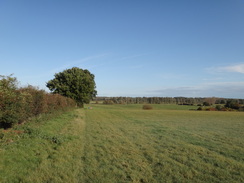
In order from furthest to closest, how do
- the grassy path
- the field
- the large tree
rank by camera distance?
the large tree
the field
the grassy path

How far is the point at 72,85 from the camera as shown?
A: 49.1 metres

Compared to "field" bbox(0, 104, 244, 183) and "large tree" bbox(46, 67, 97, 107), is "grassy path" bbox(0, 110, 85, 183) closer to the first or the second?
"field" bbox(0, 104, 244, 183)

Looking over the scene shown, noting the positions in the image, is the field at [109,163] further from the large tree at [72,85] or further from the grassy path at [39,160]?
the large tree at [72,85]

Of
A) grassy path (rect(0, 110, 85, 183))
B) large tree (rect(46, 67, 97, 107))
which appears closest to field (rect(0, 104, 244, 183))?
grassy path (rect(0, 110, 85, 183))

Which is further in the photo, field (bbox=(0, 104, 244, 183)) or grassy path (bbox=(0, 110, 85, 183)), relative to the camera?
field (bbox=(0, 104, 244, 183))

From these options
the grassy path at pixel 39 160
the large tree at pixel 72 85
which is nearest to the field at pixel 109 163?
the grassy path at pixel 39 160

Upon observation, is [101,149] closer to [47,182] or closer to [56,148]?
[56,148]

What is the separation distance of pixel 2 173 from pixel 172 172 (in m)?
4.79

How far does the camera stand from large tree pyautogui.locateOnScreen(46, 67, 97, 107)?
160ft

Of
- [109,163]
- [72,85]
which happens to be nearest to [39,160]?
[109,163]

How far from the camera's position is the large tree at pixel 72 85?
48.6 meters

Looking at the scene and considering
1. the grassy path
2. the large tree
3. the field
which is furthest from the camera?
the large tree

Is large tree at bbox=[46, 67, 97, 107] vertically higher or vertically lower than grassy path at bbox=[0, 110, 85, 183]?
higher

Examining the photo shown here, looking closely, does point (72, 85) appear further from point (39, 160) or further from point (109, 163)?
point (109, 163)
